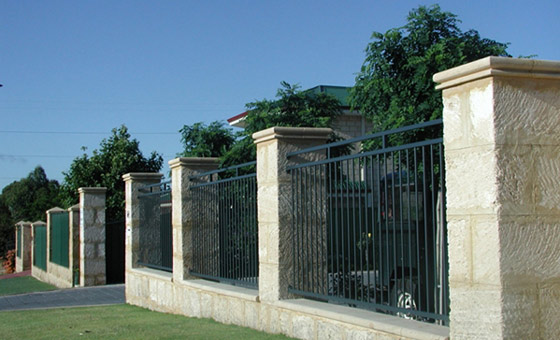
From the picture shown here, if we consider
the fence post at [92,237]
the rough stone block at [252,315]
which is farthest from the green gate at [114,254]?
the rough stone block at [252,315]

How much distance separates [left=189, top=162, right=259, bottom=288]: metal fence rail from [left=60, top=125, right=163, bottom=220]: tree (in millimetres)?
12493

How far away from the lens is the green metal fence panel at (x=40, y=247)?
80.9ft

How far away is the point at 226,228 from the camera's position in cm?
1011

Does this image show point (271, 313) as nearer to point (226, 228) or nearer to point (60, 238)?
point (226, 228)

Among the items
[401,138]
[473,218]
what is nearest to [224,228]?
[401,138]

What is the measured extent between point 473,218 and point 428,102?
7.09 m

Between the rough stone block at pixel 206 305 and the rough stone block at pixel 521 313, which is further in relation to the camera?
the rough stone block at pixel 206 305

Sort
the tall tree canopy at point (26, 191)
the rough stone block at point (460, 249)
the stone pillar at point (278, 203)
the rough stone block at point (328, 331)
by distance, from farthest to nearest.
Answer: the tall tree canopy at point (26, 191) < the stone pillar at point (278, 203) < the rough stone block at point (328, 331) < the rough stone block at point (460, 249)

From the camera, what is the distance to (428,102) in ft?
38.2

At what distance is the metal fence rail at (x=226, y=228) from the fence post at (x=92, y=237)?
329 inches

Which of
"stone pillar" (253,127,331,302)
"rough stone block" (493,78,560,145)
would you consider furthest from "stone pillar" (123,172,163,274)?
"rough stone block" (493,78,560,145)

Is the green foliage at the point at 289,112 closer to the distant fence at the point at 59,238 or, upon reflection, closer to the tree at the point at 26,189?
the distant fence at the point at 59,238

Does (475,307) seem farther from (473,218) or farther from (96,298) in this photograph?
(96,298)

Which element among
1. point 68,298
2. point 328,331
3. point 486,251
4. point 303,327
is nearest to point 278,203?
point 303,327
